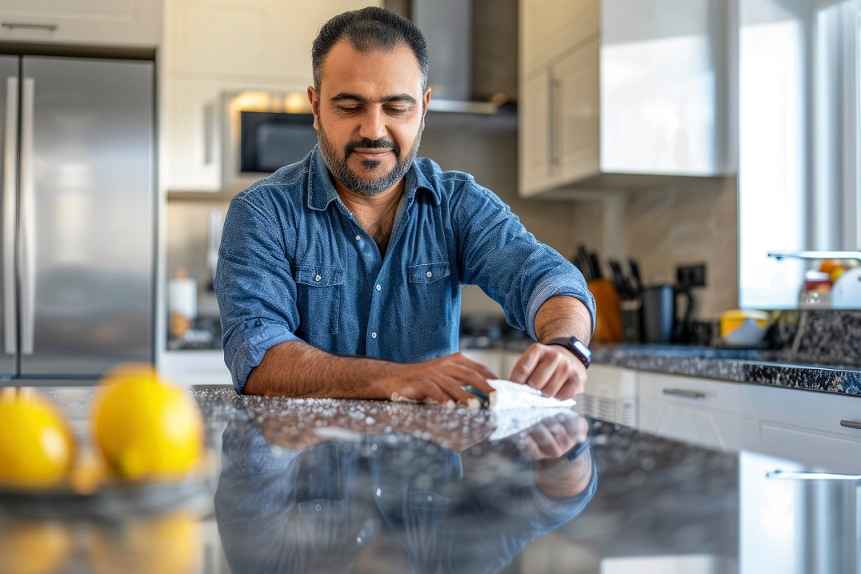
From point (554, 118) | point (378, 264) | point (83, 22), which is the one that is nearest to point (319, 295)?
point (378, 264)

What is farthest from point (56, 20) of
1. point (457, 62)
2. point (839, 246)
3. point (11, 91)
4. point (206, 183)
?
point (839, 246)

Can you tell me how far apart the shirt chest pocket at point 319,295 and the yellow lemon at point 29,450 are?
1.12m

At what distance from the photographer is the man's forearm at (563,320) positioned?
160cm

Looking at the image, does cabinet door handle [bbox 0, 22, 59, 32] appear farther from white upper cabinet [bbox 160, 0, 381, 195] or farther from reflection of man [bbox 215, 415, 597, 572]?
reflection of man [bbox 215, 415, 597, 572]

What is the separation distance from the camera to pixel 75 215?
3.55m

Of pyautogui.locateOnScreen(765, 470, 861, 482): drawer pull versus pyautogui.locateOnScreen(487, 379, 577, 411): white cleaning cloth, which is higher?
pyautogui.locateOnScreen(487, 379, 577, 411): white cleaning cloth

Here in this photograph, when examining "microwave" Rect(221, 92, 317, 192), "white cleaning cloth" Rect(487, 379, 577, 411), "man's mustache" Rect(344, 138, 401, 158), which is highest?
"microwave" Rect(221, 92, 317, 192)

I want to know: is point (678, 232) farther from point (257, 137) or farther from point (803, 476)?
point (803, 476)

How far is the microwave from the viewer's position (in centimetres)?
378

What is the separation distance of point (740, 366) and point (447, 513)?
6.26ft

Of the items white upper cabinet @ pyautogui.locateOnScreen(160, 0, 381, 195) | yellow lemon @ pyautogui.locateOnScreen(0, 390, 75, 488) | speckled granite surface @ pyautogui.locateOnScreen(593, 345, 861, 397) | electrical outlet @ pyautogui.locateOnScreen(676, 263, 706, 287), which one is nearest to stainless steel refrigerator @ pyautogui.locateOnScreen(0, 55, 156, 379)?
white upper cabinet @ pyautogui.locateOnScreen(160, 0, 381, 195)

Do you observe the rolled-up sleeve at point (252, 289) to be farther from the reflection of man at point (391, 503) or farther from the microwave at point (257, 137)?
the microwave at point (257, 137)

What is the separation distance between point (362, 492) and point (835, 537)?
330mm

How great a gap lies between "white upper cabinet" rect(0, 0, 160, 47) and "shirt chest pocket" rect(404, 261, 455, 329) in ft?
6.94
